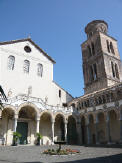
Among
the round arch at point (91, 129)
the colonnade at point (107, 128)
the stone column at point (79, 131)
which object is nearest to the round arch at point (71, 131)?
the stone column at point (79, 131)

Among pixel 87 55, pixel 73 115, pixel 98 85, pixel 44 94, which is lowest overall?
pixel 73 115

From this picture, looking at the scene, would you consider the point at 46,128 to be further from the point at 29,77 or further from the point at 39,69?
the point at 39,69

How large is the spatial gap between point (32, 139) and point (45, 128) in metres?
2.90

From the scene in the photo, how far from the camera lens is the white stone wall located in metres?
25.3

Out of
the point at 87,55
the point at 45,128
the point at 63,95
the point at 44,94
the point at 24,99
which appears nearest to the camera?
the point at 24,99

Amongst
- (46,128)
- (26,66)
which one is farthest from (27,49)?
(46,128)

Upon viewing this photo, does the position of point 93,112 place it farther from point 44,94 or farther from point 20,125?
point 20,125

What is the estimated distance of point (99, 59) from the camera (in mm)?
33188

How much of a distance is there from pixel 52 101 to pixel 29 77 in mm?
5847

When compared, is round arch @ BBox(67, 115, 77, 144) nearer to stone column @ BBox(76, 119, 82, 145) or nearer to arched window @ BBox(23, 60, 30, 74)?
stone column @ BBox(76, 119, 82, 145)

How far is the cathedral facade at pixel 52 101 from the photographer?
22.5 metres

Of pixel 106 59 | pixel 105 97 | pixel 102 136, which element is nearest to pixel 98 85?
pixel 106 59

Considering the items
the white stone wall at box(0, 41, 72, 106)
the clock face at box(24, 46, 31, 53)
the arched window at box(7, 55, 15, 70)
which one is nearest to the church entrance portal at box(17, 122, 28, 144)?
the white stone wall at box(0, 41, 72, 106)

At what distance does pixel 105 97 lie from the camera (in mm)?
23906
